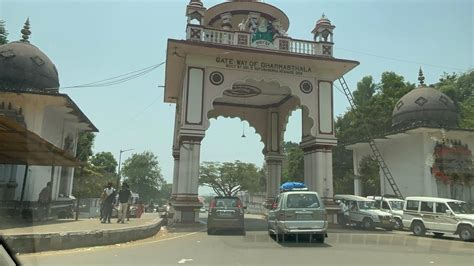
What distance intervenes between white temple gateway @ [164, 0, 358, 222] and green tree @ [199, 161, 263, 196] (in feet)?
142

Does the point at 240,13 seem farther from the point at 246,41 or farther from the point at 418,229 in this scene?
the point at 418,229

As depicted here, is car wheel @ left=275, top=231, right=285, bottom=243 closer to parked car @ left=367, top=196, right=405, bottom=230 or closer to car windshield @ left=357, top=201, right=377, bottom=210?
car windshield @ left=357, top=201, right=377, bottom=210

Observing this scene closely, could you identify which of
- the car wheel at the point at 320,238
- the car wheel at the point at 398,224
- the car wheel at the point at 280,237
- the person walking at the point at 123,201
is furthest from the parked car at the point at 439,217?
the person walking at the point at 123,201

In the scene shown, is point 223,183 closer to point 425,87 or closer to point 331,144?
point 425,87

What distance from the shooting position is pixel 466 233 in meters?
17.0

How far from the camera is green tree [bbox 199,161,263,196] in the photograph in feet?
223

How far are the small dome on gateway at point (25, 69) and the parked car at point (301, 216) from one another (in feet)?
53.3

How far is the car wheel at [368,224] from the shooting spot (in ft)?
70.0

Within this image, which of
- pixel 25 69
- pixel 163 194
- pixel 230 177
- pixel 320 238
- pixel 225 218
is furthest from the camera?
pixel 163 194

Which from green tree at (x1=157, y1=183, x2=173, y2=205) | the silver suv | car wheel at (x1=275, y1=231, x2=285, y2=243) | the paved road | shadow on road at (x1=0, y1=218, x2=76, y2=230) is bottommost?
the paved road

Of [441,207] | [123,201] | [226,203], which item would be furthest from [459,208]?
[123,201]

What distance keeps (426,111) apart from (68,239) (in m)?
24.7

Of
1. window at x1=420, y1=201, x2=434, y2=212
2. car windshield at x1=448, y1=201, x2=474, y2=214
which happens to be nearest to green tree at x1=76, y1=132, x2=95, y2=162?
window at x1=420, y1=201, x2=434, y2=212

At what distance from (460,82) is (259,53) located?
108 feet
